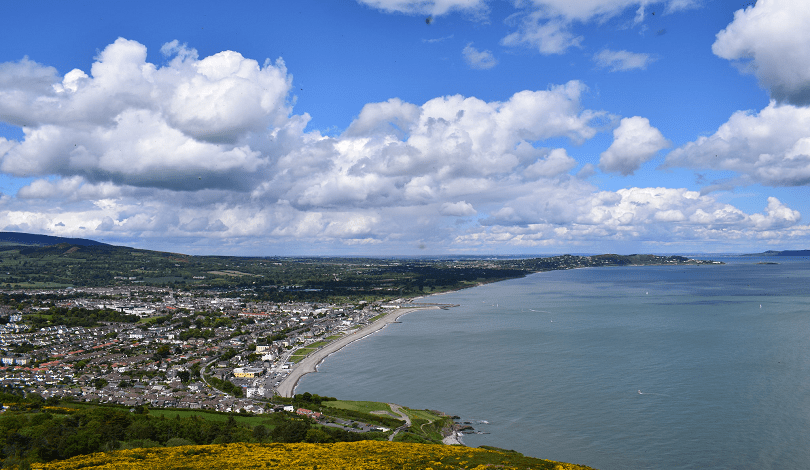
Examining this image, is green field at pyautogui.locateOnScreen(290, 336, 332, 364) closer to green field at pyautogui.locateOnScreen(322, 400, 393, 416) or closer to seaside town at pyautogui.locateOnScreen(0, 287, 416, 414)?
seaside town at pyautogui.locateOnScreen(0, 287, 416, 414)

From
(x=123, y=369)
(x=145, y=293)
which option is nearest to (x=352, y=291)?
(x=145, y=293)

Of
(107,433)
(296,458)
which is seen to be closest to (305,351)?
(107,433)

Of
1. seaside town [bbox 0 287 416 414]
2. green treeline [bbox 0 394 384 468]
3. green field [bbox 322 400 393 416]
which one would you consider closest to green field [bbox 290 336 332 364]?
seaside town [bbox 0 287 416 414]

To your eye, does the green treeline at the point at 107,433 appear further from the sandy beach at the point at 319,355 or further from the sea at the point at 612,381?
the sandy beach at the point at 319,355

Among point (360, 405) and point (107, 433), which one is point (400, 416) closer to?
point (360, 405)

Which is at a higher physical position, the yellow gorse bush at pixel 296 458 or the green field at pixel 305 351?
the yellow gorse bush at pixel 296 458

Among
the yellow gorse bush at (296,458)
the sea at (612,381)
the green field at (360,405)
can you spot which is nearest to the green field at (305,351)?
the sea at (612,381)
